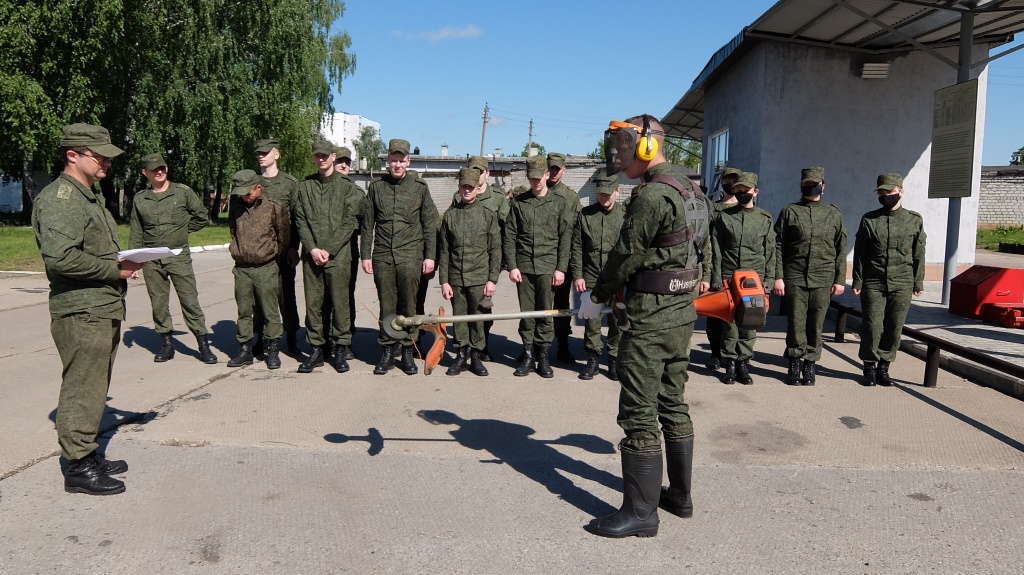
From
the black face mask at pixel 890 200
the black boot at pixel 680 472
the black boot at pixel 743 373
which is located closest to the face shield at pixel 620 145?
the black boot at pixel 680 472

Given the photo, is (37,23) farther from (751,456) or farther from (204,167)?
(751,456)

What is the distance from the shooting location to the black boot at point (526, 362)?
7191 mm

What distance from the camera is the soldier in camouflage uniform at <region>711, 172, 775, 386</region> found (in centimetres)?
698

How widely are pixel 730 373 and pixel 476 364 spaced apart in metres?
2.40

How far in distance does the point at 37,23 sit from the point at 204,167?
21.4ft

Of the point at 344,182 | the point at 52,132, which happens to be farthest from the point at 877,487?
the point at 52,132

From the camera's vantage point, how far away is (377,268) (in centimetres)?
718

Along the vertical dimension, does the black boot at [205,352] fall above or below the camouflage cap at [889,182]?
below

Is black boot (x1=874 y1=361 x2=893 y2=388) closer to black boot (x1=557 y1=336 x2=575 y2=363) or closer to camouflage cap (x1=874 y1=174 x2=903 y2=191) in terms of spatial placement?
camouflage cap (x1=874 y1=174 x2=903 y2=191)

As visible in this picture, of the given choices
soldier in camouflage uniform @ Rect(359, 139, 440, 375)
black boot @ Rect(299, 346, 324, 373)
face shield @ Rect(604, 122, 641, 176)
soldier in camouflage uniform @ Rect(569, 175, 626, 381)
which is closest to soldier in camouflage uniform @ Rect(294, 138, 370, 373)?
black boot @ Rect(299, 346, 324, 373)

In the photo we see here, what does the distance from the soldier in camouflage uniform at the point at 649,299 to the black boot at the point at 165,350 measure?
17.6 ft

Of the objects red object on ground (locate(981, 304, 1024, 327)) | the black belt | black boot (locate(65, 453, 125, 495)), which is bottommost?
black boot (locate(65, 453, 125, 495))

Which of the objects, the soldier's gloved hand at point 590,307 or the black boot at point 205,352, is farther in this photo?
the black boot at point 205,352

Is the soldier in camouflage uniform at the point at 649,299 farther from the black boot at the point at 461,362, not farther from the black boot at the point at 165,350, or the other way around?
the black boot at the point at 165,350
